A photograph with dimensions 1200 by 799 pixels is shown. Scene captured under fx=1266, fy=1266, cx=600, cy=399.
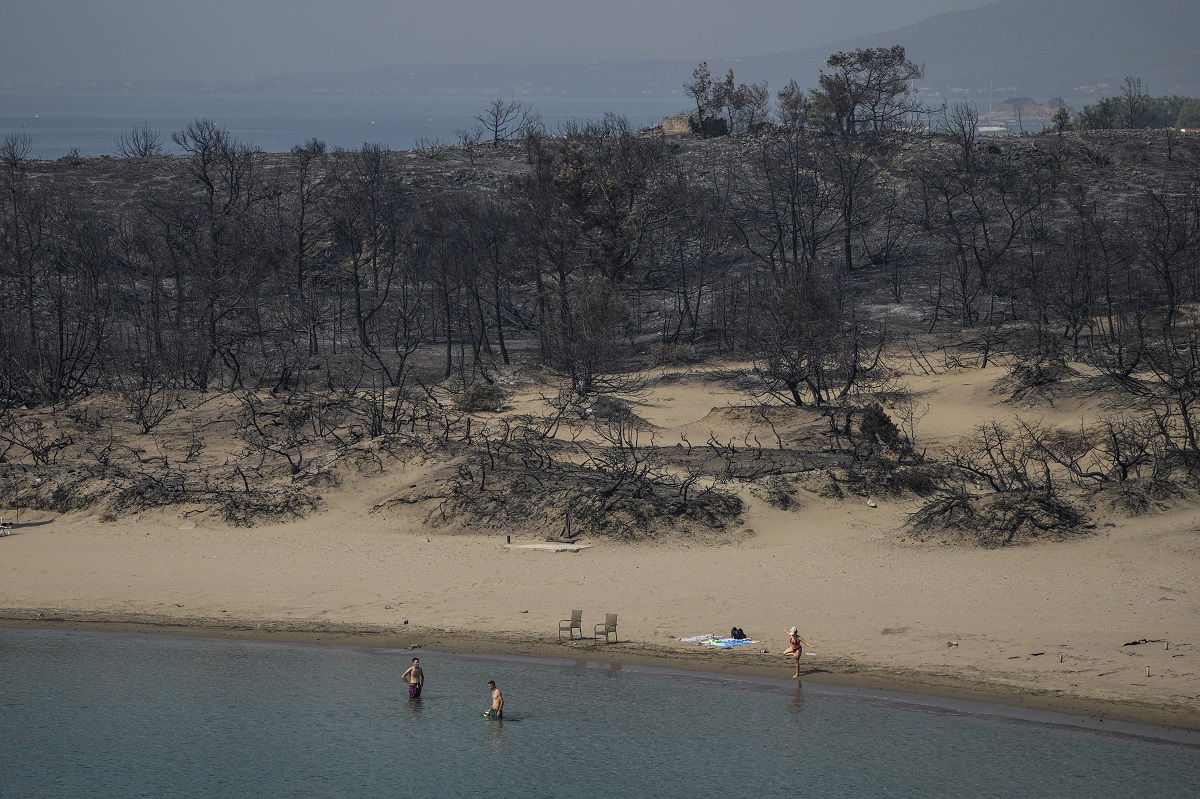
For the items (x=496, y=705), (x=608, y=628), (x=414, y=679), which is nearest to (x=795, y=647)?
(x=608, y=628)

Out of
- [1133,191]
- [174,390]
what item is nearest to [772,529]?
[174,390]

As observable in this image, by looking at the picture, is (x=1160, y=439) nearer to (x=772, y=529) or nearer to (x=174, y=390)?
(x=772, y=529)

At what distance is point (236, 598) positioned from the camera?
2236 centimetres

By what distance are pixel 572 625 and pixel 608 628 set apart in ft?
1.91

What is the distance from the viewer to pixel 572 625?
20.3 m

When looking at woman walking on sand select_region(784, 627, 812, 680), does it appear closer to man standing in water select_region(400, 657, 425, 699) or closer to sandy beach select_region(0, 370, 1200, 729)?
sandy beach select_region(0, 370, 1200, 729)

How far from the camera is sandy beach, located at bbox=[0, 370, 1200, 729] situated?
1880 cm

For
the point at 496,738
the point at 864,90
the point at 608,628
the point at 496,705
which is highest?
the point at 864,90

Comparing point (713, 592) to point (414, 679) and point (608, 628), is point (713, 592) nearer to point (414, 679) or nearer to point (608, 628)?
point (608, 628)

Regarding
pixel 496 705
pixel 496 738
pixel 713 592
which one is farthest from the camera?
pixel 713 592

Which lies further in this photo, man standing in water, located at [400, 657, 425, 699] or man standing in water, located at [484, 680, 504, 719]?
man standing in water, located at [400, 657, 425, 699]

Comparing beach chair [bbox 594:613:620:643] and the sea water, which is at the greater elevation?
beach chair [bbox 594:613:620:643]

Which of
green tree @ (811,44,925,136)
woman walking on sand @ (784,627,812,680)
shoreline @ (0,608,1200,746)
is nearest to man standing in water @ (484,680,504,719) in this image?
shoreline @ (0,608,1200,746)

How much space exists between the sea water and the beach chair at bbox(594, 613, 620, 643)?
566 millimetres
